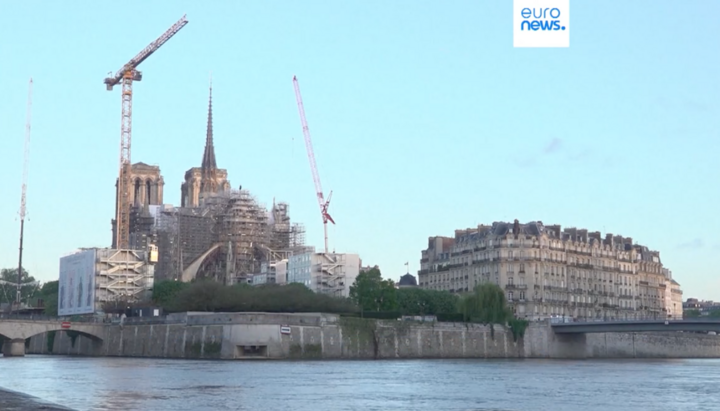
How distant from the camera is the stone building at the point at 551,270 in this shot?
5561 inches

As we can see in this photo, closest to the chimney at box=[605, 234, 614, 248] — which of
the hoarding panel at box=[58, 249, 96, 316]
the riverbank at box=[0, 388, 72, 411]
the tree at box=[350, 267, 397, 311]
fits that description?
the tree at box=[350, 267, 397, 311]

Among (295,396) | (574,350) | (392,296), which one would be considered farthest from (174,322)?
(295,396)

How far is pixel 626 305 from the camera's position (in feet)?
507

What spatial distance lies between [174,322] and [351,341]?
16219mm

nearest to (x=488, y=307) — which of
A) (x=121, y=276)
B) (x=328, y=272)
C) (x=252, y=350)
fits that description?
(x=252, y=350)

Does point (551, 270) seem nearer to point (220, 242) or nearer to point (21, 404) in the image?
point (220, 242)

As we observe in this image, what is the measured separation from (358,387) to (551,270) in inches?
3363

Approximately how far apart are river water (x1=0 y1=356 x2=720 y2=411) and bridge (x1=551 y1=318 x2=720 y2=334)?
1412 cm

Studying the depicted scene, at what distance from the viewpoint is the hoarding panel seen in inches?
5379

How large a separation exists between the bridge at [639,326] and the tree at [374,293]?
17.5m

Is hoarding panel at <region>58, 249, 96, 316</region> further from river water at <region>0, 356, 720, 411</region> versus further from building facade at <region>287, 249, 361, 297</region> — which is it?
river water at <region>0, 356, 720, 411</region>

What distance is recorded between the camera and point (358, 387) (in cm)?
6081

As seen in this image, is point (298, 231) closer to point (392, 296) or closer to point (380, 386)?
point (392, 296)

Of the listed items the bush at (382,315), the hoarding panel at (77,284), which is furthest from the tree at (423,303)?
the hoarding panel at (77,284)
